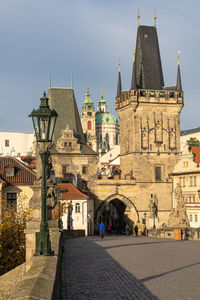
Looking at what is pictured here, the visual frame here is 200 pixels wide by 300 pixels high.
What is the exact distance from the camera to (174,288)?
442 inches

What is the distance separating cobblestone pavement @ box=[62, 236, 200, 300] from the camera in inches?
416

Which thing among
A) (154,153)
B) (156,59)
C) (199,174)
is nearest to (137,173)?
(154,153)

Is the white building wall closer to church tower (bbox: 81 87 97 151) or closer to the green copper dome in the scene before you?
church tower (bbox: 81 87 97 151)

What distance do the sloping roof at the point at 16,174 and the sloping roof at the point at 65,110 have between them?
785 inches

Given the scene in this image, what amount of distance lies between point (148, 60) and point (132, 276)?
57787 mm

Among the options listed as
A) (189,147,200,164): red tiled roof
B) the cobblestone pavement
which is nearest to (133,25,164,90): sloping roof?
(189,147,200,164): red tiled roof

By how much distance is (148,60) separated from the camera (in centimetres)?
6831

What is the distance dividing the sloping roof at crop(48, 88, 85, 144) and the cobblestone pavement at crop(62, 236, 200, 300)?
4650 cm

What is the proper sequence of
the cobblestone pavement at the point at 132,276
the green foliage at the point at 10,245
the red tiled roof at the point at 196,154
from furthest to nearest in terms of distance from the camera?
the red tiled roof at the point at 196,154
the green foliage at the point at 10,245
the cobblestone pavement at the point at 132,276

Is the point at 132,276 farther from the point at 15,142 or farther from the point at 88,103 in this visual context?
the point at 88,103

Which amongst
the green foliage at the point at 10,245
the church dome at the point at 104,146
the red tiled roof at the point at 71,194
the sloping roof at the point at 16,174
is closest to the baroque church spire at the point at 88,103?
the church dome at the point at 104,146

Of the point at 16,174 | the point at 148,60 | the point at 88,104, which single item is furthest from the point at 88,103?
the point at 16,174

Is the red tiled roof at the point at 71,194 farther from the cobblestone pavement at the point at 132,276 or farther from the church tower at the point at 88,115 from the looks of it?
the church tower at the point at 88,115

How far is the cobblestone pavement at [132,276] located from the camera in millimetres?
10562
